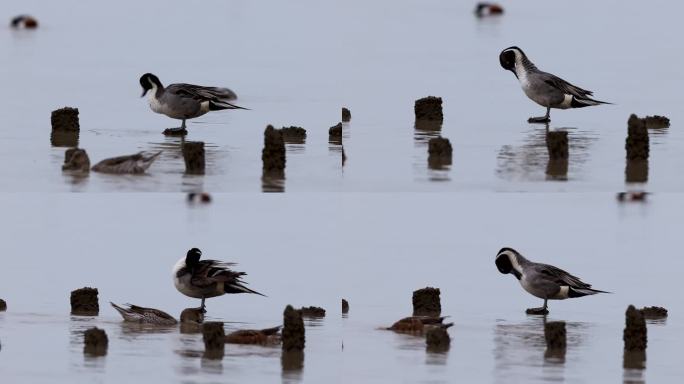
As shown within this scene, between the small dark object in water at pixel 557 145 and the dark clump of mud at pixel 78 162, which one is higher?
the small dark object in water at pixel 557 145

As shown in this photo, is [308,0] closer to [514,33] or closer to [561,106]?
[514,33]

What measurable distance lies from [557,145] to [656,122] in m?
4.79

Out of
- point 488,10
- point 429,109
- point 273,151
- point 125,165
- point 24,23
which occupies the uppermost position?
point 488,10

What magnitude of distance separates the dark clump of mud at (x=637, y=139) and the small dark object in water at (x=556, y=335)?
3.66 metres

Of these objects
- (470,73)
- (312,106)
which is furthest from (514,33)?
(312,106)

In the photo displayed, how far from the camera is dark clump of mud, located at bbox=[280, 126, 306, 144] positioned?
112 feet

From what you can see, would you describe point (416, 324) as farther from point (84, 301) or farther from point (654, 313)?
point (84, 301)

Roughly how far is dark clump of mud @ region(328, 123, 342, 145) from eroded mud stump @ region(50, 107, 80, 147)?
4.06 metres

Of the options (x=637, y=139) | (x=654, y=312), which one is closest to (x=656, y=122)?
(x=654, y=312)

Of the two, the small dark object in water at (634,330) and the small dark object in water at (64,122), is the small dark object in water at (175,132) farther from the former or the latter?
→ the small dark object in water at (634,330)

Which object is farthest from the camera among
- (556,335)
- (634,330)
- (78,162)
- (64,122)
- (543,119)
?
(543,119)

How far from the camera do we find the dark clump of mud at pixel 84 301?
33000mm

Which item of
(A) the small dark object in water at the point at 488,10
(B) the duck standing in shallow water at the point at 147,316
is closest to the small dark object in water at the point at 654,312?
(B) the duck standing in shallow water at the point at 147,316

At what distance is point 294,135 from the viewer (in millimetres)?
34219
